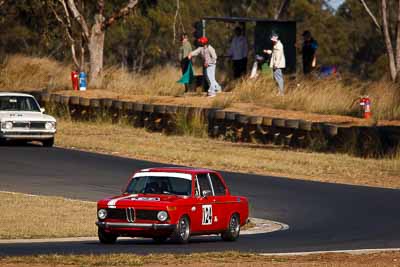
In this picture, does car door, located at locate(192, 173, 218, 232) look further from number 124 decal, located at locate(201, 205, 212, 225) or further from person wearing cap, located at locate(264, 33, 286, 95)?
person wearing cap, located at locate(264, 33, 286, 95)

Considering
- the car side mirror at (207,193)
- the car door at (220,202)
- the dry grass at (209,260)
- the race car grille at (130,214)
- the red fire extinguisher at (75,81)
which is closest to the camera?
the dry grass at (209,260)

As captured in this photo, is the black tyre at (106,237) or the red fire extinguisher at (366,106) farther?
the red fire extinguisher at (366,106)

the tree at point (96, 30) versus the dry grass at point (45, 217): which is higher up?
the tree at point (96, 30)

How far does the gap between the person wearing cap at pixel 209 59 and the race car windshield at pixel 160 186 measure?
1939cm

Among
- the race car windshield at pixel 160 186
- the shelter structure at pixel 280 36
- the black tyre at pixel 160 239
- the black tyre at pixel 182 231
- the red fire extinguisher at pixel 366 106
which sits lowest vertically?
the black tyre at pixel 160 239

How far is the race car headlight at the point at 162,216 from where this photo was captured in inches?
604

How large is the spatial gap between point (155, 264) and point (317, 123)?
715 inches

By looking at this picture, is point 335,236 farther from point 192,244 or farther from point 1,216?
point 1,216

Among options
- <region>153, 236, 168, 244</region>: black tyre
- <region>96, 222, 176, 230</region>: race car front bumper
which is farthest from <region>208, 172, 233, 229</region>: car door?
<region>96, 222, 176, 230</region>: race car front bumper

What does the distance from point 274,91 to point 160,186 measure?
20.4 metres

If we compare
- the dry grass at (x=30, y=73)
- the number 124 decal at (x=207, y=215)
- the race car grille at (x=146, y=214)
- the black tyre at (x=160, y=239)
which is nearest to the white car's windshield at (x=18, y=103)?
the dry grass at (x=30, y=73)

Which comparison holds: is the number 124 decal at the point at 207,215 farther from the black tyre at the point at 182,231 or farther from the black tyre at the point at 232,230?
the black tyre at the point at 232,230

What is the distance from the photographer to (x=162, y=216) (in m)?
15.4

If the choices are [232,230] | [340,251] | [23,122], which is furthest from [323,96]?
[340,251]
